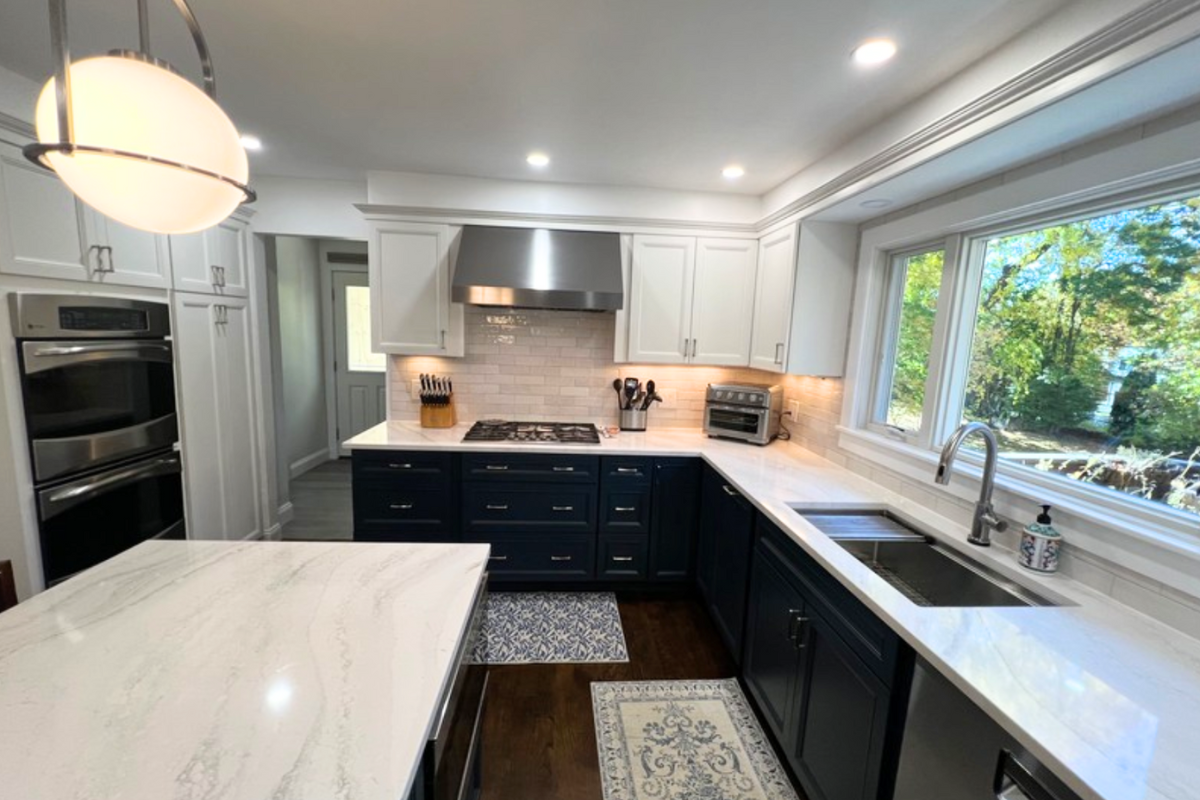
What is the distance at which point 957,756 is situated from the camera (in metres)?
1.06

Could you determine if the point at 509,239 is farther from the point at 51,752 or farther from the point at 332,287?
the point at 332,287

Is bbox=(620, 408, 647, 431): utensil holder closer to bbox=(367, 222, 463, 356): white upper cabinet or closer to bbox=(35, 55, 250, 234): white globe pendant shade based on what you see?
bbox=(367, 222, 463, 356): white upper cabinet

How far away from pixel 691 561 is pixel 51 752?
2691 millimetres

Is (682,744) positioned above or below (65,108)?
below

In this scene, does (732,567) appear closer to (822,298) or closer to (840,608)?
(840,608)

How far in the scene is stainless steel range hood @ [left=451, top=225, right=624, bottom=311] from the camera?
9.14 feet

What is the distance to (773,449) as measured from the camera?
2.99 m

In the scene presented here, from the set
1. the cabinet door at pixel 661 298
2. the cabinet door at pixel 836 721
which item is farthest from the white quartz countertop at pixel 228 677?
the cabinet door at pixel 661 298

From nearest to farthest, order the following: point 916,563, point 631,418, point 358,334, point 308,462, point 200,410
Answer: point 916,563, point 200,410, point 631,418, point 308,462, point 358,334

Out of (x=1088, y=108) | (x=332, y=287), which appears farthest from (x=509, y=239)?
(x=332, y=287)

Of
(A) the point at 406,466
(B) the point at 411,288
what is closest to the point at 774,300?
(B) the point at 411,288

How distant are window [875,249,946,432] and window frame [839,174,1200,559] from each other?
3 cm

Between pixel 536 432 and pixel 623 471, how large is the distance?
0.63m

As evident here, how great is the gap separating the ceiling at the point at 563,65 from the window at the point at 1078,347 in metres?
0.71
